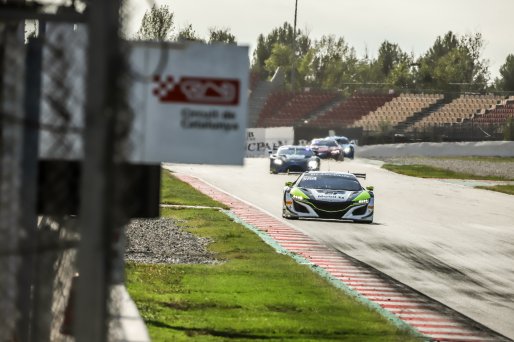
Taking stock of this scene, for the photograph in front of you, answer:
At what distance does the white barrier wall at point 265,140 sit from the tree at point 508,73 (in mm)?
52319

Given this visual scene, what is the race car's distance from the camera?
2780cm

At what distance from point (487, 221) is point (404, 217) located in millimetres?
2246

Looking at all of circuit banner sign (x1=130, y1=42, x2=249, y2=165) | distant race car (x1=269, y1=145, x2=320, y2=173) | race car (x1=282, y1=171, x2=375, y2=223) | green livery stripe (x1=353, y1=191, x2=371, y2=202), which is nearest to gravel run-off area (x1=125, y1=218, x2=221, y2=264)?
race car (x1=282, y1=171, x2=375, y2=223)

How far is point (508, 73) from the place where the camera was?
12600 cm

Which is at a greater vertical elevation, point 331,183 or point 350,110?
point 350,110

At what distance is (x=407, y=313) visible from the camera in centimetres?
1540

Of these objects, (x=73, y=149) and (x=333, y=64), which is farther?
(x=333, y=64)

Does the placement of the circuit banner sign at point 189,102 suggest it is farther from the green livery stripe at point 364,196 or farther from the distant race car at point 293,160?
the distant race car at point 293,160

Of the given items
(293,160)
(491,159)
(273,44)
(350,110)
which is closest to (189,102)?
(293,160)

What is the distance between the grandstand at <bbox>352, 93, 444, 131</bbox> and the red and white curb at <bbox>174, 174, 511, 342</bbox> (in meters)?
64.7

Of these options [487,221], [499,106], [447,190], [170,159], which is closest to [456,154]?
[499,106]

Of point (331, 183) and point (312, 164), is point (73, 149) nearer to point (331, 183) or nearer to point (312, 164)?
point (331, 183)

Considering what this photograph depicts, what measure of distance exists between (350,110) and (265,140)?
24.4 m

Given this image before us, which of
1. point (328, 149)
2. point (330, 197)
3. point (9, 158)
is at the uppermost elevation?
point (9, 158)
